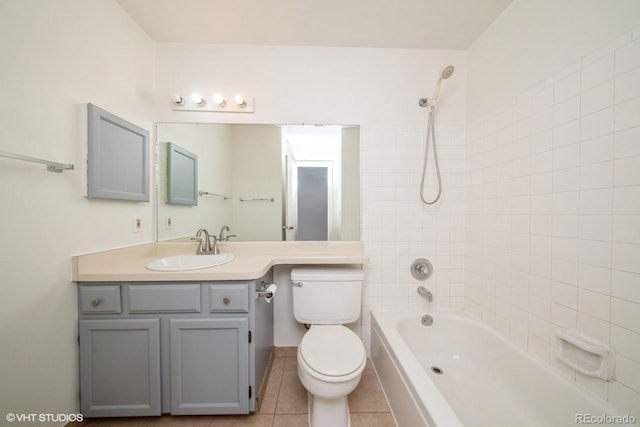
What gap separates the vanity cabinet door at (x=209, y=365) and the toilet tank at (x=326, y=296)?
0.41m

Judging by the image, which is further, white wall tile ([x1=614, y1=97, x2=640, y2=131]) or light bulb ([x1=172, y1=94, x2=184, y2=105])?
light bulb ([x1=172, y1=94, x2=184, y2=105])

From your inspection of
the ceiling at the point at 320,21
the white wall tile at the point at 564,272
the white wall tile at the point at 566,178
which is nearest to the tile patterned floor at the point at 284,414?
the white wall tile at the point at 564,272

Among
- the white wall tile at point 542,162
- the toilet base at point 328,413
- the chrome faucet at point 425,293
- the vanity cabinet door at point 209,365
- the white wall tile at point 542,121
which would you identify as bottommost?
the toilet base at point 328,413

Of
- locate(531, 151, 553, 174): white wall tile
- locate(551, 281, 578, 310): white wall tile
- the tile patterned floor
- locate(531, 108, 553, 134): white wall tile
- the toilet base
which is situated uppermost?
locate(531, 108, 553, 134): white wall tile

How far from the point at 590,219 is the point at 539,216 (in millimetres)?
208

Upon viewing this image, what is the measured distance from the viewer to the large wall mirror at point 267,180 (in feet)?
5.33

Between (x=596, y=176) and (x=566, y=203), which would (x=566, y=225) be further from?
(x=596, y=176)

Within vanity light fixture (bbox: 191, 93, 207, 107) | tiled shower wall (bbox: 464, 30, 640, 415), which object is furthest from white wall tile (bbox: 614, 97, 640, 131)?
vanity light fixture (bbox: 191, 93, 207, 107)

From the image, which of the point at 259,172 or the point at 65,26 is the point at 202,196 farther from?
the point at 65,26

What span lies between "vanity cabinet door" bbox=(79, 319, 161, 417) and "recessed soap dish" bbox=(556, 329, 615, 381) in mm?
1918

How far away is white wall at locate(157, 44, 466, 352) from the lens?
161 cm

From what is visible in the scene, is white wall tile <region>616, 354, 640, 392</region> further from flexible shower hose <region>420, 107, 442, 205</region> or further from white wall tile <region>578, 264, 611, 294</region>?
flexible shower hose <region>420, 107, 442, 205</region>

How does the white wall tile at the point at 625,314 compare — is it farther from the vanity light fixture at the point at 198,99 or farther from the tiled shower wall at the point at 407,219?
the vanity light fixture at the point at 198,99

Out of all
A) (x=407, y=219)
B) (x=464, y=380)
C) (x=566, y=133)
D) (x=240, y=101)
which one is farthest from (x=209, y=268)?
(x=566, y=133)
